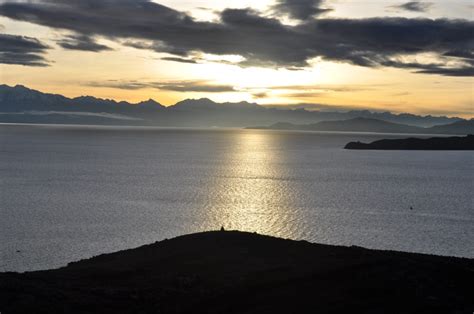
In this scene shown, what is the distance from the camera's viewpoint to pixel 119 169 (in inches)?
7032

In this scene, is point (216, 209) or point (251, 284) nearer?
point (251, 284)

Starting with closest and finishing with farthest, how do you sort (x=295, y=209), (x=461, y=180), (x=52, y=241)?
(x=52, y=241) < (x=295, y=209) < (x=461, y=180)

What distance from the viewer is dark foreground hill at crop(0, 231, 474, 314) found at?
34250 mm

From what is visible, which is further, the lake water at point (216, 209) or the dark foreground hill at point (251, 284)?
the lake water at point (216, 209)

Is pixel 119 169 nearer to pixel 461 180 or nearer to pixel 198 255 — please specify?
pixel 461 180

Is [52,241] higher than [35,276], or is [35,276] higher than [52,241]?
[35,276]

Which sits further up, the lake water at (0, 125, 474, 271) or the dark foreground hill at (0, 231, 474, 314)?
the dark foreground hill at (0, 231, 474, 314)

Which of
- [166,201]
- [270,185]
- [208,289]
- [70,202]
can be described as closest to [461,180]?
[270,185]

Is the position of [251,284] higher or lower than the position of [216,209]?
higher

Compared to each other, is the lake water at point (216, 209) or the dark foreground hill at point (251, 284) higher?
the dark foreground hill at point (251, 284)

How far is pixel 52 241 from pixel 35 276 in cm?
3371

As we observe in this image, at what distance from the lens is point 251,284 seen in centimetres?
3906

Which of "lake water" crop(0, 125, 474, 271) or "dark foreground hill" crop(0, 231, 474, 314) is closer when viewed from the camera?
"dark foreground hill" crop(0, 231, 474, 314)

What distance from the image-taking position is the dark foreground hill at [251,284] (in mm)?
34250
